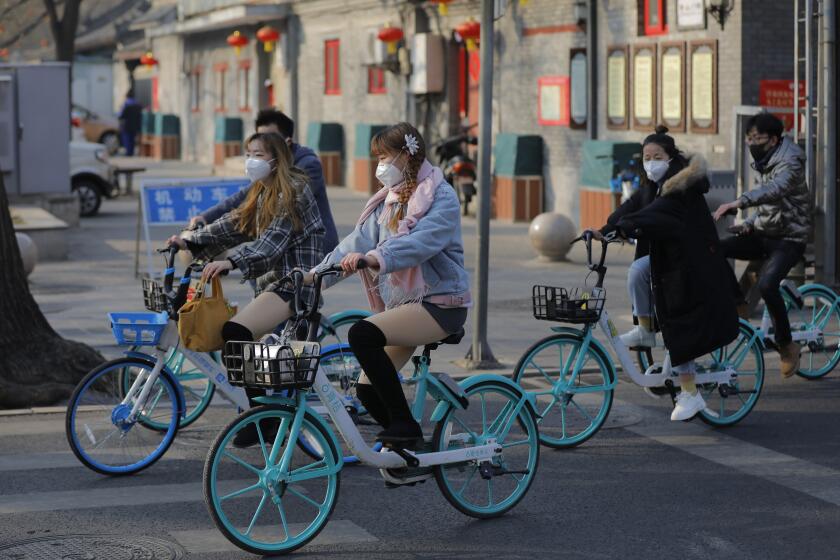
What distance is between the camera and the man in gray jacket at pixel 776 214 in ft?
32.9

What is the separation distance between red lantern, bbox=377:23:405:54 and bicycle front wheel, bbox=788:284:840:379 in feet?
57.4

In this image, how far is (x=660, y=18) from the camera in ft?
62.4

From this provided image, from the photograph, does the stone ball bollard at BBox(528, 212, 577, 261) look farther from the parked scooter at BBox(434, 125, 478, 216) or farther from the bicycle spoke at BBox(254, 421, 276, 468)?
the bicycle spoke at BBox(254, 421, 276, 468)

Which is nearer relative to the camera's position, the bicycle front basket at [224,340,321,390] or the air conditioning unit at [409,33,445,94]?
the bicycle front basket at [224,340,321,390]

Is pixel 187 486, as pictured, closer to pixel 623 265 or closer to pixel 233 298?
pixel 233 298

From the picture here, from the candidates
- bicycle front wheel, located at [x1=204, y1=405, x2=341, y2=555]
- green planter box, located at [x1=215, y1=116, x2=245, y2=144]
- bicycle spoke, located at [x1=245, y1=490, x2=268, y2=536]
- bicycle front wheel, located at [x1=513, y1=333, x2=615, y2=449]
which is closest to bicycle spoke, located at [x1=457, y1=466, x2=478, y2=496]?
bicycle front wheel, located at [x1=204, y1=405, x2=341, y2=555]

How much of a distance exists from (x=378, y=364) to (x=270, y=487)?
735 mm

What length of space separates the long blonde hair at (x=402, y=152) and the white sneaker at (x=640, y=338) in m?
2.48

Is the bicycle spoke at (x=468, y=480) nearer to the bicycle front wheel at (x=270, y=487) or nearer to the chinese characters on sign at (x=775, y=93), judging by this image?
the bicycle front wheel at (x=270, y=487)

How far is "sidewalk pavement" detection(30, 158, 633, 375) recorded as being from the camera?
40.4 feet

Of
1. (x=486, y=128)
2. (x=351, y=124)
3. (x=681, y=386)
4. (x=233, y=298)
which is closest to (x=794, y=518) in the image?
(x=681, y=386)

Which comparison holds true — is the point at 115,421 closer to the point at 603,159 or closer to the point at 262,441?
the point at 262,441

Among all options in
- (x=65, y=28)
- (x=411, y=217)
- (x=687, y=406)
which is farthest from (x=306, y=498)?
(x=65, y=28)

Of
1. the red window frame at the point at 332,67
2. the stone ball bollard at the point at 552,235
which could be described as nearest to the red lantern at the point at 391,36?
the red window frame at the point at 332,67
